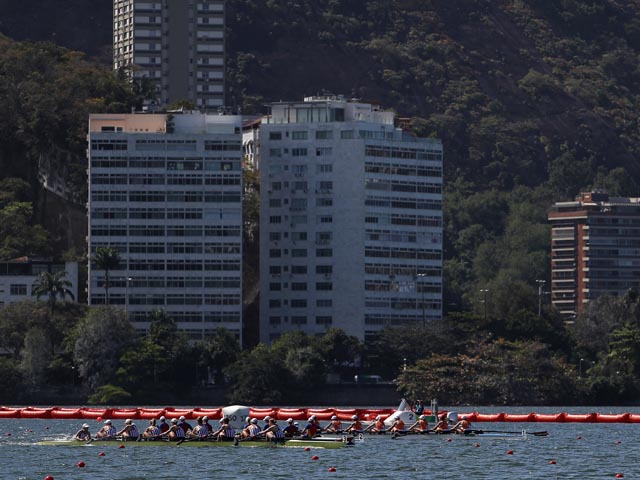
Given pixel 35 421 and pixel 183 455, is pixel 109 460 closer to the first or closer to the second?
pixel 183 455

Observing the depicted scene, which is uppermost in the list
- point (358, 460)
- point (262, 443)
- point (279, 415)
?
point (262, 443)

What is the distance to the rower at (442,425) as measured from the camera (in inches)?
5807

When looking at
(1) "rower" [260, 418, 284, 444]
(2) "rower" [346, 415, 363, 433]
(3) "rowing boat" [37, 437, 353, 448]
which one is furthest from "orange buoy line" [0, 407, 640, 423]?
(1) "rower" [260, 418, 284, 444]

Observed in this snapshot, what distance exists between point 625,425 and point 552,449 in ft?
145

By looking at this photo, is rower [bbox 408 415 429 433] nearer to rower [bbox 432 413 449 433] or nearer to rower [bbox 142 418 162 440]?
rower [bbox 432 413 449 433]

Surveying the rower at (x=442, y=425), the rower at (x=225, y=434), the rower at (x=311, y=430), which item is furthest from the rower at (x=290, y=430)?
the rower at (x=442, y=425)

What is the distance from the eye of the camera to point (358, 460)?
134m

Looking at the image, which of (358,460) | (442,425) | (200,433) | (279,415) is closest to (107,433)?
(200,433)

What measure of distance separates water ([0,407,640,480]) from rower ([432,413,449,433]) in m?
0.88

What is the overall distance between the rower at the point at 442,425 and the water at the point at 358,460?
2.89 feet

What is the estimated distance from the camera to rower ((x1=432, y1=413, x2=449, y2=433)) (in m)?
148

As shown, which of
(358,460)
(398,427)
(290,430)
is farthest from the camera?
(398,427)

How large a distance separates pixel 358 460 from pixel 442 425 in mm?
15914

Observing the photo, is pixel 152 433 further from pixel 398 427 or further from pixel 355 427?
pixel 398 427
